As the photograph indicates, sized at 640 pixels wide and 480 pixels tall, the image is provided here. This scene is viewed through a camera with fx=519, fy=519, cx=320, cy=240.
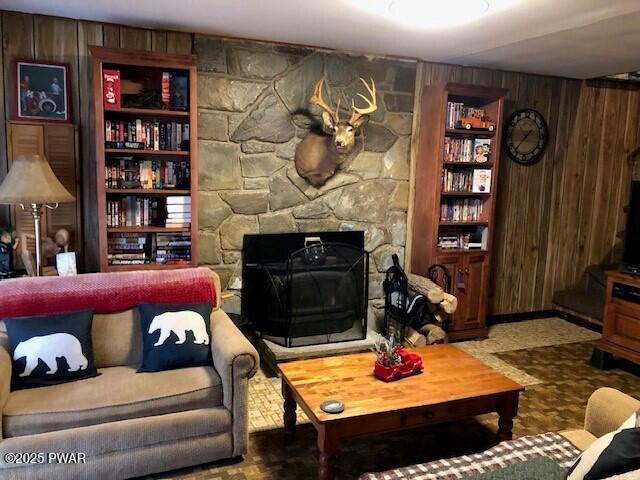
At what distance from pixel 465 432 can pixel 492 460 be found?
1.08 m

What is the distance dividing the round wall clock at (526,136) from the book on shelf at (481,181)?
Answer: 565mm

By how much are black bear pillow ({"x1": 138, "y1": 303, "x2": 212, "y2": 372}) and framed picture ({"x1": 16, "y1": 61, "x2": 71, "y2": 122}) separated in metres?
1.55

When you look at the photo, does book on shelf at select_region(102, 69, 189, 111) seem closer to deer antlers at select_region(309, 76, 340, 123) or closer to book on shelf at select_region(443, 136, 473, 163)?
deer antlers at select_region(309, 76, 340, 123)

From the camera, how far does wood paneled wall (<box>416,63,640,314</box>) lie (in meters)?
4.94

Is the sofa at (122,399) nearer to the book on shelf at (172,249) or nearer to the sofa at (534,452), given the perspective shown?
the book on shelf at (172,249)

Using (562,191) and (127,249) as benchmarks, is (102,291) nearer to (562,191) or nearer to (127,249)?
(127,249)

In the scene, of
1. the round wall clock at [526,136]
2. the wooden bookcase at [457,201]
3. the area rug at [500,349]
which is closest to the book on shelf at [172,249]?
the area rug at [500,349]

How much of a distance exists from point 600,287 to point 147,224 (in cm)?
440

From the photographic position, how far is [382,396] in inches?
96.7

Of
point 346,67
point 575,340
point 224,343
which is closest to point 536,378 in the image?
point 575,340

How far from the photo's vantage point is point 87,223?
360 centimetres

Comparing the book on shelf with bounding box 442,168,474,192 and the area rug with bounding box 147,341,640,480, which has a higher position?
the book on shelf with bounding box 442,168,474,192

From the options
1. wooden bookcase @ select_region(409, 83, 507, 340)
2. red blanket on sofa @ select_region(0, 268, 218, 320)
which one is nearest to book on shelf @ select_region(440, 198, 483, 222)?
wooden bookcase @ select_region(409, 83, 507, 340)

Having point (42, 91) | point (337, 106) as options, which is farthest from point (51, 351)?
point (337, 106)
